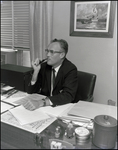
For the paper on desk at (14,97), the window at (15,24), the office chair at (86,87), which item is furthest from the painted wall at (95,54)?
the paper on desk at (14,97)

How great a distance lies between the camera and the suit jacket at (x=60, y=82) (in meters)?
1.64

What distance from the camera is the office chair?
1.90m

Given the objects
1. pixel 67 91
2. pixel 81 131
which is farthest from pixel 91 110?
pixel 67 91

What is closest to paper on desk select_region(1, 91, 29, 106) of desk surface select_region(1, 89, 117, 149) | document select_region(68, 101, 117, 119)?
desk surface select_region(1, 89, 117, 149)

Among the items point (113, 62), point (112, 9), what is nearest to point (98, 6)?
point (112, 9)

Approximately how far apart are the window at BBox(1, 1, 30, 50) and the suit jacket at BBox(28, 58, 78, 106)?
1228mm

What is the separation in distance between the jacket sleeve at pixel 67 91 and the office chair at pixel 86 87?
216 millimetres

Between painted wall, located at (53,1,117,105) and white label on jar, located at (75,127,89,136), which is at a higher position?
painted wall, located at (53,1,117,105)

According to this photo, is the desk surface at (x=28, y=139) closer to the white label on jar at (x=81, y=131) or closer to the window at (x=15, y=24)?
the white label on jar at (x=81, y=131)

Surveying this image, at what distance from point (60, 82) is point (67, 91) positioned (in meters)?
0.20

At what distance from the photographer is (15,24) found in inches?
118

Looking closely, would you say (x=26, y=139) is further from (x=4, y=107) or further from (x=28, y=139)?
(x=4, y=107)

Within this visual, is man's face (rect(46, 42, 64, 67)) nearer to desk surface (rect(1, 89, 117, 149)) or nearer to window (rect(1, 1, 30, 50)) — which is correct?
desk surface (rect(1, 89, 117, 149))

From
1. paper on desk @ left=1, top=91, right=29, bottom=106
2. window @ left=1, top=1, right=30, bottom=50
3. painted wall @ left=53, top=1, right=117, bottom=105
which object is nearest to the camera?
paper on desk @ left=1, top=91, right=29, bottom=106
